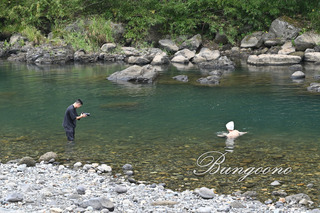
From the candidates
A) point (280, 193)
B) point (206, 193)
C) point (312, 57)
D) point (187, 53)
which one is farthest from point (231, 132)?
point (187, 53)

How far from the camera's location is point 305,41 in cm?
3950

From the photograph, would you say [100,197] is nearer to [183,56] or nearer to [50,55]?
[183,56]

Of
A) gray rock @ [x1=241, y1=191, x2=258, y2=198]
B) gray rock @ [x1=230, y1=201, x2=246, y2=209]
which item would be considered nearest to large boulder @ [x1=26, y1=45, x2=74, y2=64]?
gray rock @ [x1=241, y1=191, x2=258, y2=198]

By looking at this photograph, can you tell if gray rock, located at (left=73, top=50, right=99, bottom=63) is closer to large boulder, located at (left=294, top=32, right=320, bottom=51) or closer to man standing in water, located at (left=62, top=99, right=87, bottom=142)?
large boulder, located at (left=294, top=32, right=320, bottom=51)

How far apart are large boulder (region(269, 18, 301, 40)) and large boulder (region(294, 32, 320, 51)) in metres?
2.93

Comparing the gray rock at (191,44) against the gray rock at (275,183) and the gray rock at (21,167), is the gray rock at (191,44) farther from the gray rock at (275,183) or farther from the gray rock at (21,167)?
the gray rock at (275,183)

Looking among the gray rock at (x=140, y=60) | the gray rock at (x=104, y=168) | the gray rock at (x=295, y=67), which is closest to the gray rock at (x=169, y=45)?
the gray rock at (x=140, y=60)

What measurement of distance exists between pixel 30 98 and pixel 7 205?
611 inches

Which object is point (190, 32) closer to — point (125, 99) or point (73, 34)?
point (73, 34)

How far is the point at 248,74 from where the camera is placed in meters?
30.8

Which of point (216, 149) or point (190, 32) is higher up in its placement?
point (190, 32)

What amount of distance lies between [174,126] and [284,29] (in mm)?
30795

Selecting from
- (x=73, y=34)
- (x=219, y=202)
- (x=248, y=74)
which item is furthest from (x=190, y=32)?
(x=219, y=202)

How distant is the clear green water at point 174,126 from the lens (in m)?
11.8
